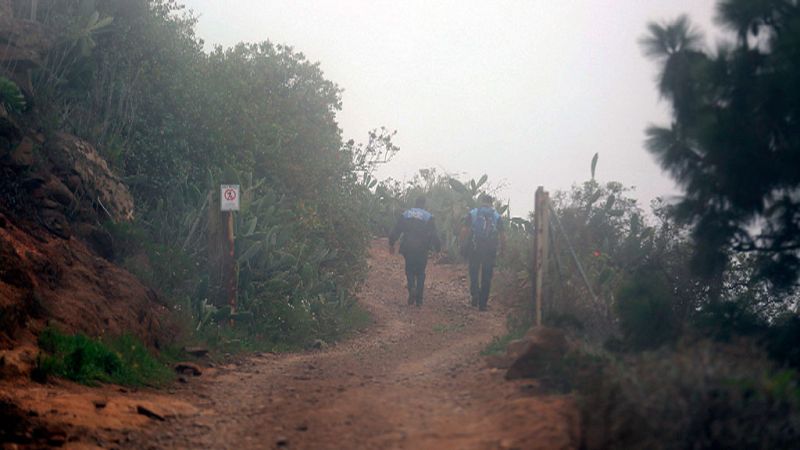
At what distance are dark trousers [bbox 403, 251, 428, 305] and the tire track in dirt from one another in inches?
147

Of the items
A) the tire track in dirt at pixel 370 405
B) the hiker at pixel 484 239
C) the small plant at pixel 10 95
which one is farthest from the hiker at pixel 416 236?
the small plant at pixel 10 95

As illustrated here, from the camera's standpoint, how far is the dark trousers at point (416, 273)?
16.4 metres

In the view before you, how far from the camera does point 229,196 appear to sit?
481 inches

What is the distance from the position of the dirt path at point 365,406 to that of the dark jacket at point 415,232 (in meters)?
3.95

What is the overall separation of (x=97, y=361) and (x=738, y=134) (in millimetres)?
6843

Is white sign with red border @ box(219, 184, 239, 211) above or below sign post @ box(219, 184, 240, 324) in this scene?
above

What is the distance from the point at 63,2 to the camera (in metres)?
13.3

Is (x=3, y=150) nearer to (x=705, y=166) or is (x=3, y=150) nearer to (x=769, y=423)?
(x=705, y=166)

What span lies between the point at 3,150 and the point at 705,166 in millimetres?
8541

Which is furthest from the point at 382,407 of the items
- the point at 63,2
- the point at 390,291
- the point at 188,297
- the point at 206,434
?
the point at 390,291

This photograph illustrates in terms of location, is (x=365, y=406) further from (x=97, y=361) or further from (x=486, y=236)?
(x=486, y=236)

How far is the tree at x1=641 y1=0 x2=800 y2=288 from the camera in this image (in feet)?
21.6

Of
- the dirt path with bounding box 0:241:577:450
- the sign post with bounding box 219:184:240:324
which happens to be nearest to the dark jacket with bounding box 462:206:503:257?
the dirt path with bounding box 0:241:577:450

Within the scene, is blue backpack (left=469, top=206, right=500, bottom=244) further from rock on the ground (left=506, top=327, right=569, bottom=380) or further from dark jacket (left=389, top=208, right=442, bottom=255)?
rock on the ground (left=506, top=327, right=569, bottom=380)
